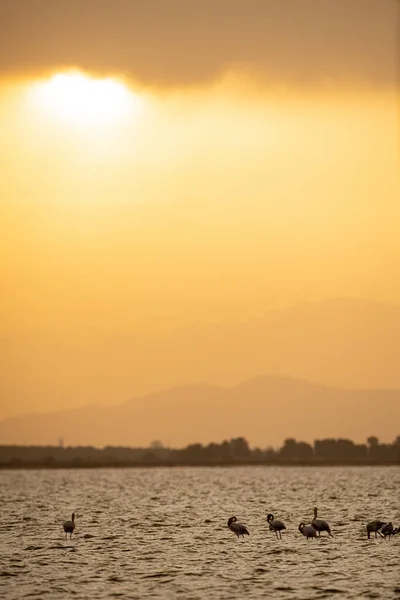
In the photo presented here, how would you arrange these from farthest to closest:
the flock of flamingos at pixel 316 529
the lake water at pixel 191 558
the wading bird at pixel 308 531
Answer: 1. the flock of flamingos at pixel 316 529
2. the wading bird at pixel 308 531
3. the lake water at pixel 191 558

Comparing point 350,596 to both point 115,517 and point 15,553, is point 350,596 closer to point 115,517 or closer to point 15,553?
point 15,553

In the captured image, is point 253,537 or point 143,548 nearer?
point 143,548

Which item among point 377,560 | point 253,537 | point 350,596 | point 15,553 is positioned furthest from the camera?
point 253,537

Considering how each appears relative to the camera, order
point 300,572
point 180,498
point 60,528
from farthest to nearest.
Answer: point 180,498, point 60,528, point 300,572

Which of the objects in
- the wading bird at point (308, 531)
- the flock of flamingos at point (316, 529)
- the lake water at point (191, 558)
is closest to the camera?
the lake water at point (191, 558)

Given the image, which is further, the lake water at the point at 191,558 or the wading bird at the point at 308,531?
the wading bird at the point at 308,531

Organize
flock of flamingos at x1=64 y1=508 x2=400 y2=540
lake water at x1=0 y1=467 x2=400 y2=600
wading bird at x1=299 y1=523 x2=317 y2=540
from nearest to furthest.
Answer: lake water at x1=0 y1=467 x2=400 y2=600
wading bird at x1=299 y1=523 x2=317 y2=540
flock of flamingos at x1=64 y1=508 x2=400 y2=540

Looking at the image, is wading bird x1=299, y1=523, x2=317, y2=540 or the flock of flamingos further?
the flock of flamingos

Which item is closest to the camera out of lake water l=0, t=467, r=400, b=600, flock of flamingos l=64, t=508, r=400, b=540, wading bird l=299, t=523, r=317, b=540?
lake water l=0, t=467, r=400, b=600

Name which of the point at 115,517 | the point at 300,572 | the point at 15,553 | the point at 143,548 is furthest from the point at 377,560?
the point at 115,517

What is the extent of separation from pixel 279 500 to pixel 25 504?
78.3ft

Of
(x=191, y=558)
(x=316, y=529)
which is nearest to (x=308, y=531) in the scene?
(x=316, y=529)

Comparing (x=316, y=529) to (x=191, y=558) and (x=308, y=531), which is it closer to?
(x=308, y=531)

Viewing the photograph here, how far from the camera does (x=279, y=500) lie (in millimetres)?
102500
